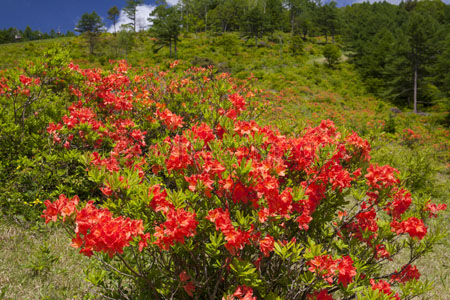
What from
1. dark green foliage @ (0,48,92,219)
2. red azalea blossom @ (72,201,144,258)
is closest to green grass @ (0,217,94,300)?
A: dark green foliage @ (0,48,92,219)

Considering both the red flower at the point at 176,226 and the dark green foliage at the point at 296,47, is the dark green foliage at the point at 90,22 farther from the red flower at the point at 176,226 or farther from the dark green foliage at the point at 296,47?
the red flower at the point at 176,226

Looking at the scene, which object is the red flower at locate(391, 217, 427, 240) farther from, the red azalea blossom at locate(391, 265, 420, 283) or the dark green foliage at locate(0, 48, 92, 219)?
the dark green foliage at locate(0, 48, 92, 219)

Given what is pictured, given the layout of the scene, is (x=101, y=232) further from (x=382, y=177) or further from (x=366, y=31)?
(x=366, y=31)

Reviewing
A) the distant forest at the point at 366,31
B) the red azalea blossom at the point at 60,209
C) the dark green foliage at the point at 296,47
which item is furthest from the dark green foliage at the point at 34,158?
the dark green foliage at the point at 296,47

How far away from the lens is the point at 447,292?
10.7 feet

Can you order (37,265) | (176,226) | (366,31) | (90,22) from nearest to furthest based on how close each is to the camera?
(176,226), (37,265), (366,31), (90,22)

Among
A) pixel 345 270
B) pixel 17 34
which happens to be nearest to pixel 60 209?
pixel 345 270

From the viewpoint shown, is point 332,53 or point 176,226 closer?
point 176,226

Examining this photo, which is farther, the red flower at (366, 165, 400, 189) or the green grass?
the green grass

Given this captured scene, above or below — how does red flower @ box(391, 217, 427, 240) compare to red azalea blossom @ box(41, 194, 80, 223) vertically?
below

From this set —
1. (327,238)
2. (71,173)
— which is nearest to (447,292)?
(327,238)

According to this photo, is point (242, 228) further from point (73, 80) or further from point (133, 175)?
point (73, 80)

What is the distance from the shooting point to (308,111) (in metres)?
17.2

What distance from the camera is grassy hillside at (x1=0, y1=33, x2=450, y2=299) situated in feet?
10.1
